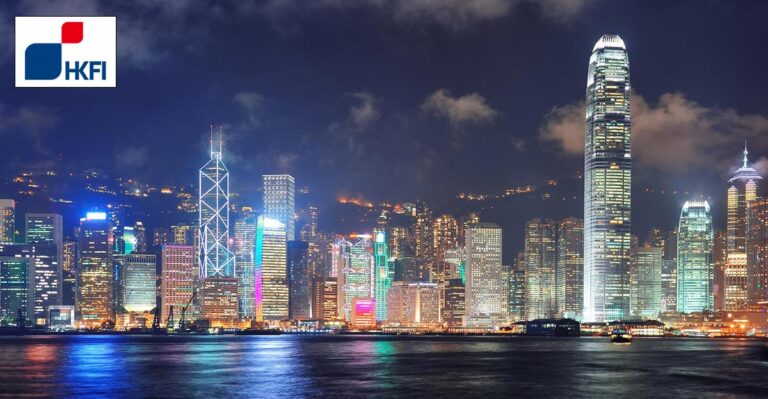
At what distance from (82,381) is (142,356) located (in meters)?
50.3

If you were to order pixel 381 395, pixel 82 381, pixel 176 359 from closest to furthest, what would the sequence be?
pixel 381 395
pixel 82 381
pixel 176 359

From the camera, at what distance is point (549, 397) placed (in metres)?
78.7

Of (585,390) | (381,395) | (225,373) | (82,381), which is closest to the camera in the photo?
(381,395)

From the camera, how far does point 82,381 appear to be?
89.6m

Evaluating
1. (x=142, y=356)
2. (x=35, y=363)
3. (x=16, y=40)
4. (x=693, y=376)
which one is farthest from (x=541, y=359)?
(x=16, y=40)

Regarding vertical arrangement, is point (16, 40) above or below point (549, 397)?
above

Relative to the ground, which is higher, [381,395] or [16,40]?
[16,40]

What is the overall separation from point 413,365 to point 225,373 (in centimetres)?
2575

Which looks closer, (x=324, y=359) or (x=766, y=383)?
(x=766, y=383)

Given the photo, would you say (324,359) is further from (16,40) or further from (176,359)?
(16,40)

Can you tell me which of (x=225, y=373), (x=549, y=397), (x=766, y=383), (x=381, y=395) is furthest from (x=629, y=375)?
(x=225, y=373)

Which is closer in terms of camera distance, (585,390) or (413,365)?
(585,390)

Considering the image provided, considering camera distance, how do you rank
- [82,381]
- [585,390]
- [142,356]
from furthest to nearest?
1. [142,356]
2. [82,381]
3. [585,390]

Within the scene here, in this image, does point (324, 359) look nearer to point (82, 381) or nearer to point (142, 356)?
point (142, 356)
